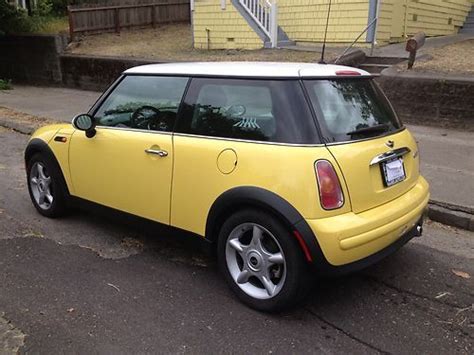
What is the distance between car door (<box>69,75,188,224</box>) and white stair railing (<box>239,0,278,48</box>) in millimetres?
10191

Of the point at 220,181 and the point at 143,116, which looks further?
the point at 143,116

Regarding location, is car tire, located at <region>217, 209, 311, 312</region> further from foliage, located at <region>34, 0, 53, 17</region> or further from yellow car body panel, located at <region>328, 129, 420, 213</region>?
foliage, located at <region>34, 0, 53, 17</region>

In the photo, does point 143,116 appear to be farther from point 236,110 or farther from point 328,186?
point 328,186

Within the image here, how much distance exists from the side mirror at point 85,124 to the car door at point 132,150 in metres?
0.05

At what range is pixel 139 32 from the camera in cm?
1917

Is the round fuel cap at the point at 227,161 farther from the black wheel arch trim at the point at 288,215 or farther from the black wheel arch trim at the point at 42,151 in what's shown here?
the black wheel arch trim at the point at 42,151

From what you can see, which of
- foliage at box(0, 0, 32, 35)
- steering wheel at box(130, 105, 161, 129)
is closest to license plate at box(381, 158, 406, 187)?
steering wheel at box(130, 105, 161, 129)

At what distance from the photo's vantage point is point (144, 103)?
407 cm

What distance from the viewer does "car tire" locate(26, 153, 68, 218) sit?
15.5 feet

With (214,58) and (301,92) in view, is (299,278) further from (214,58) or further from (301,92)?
(214,58)

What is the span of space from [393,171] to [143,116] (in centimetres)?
190

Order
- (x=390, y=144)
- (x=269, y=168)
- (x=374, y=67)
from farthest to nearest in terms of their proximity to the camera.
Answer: (x=374, y=67)
(x=390, y=144)
(x=269, y=168)

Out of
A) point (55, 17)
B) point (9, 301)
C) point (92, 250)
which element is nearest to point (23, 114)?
point (92, 250)

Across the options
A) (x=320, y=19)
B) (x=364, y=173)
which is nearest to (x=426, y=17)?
(x=320, y=19)
